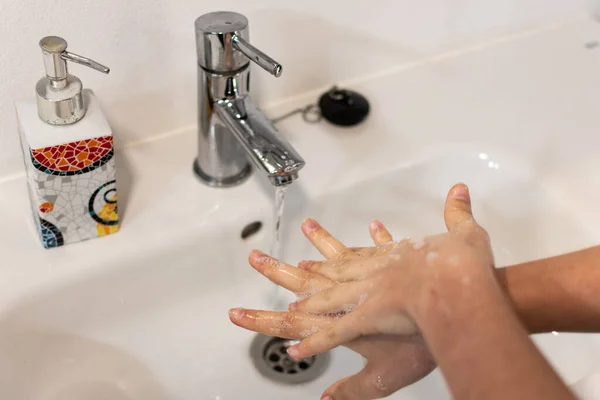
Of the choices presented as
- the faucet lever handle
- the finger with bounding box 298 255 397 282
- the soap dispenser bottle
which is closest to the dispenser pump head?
the soap dispenser bottle

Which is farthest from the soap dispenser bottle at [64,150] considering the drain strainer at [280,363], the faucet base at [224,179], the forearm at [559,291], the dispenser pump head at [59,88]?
the forearm at [559,291]

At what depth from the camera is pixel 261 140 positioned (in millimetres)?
548

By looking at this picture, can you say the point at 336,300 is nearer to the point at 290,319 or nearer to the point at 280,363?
the point at 290,319

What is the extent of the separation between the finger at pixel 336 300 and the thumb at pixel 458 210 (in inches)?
2.8

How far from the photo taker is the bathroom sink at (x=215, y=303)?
56 centimetres

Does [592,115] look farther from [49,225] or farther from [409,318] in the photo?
[49,225]

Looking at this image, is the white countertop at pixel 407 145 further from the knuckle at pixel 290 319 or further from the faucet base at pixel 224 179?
the knuckle at pixel 290 319

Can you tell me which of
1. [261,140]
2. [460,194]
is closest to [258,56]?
[261,140]

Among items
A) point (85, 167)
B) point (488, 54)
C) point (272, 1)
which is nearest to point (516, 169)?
point (488, 54)

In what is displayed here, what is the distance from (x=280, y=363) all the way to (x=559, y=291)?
0.31 metres

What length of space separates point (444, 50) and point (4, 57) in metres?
0.48

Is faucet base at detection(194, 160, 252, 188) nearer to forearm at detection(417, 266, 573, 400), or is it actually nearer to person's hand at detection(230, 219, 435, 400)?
person's hand at detection(230, 219, 435, 400)

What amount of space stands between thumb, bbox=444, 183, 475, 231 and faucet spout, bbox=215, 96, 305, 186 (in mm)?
129

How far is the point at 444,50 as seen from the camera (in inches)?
31.0
